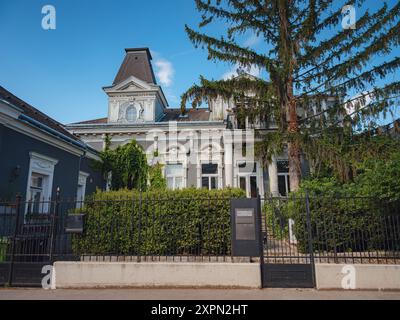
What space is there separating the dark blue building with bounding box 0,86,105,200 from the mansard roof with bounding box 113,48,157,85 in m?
8.27

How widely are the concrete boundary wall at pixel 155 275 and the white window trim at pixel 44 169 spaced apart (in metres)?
4.61

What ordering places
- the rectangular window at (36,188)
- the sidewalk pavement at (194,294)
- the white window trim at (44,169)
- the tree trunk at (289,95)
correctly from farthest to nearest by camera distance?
the rectangular window at (36,188) → the white window trim at (44,169) → the tree trunk at (289,95) → the sidewalk pavement at (194,294)

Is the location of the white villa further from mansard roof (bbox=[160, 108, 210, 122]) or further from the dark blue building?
the dark blue building

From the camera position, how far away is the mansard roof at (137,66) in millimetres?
19609

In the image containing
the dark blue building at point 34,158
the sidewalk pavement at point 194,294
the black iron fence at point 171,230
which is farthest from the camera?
the dark blue building at point 34,158

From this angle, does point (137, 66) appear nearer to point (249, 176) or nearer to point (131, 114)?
point (131, 114)

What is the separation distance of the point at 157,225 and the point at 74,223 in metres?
2.13

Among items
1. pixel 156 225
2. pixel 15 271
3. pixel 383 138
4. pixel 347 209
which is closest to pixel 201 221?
pixel 156 225

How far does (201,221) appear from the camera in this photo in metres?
6.71

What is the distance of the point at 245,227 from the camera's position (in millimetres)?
6172

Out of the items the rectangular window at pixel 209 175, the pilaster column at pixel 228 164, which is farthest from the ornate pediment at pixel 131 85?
the pilaster column at pixel 228 164

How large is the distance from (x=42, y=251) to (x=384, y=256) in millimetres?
8428

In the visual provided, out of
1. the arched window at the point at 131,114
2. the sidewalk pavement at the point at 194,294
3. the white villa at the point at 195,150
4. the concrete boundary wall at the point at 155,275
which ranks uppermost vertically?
the arched window at the point at 131,114

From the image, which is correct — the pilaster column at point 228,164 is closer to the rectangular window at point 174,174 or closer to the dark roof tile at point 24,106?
the rectangular window at point 174,174
